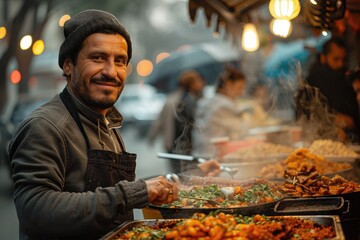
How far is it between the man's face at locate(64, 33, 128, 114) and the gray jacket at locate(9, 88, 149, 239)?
241mm

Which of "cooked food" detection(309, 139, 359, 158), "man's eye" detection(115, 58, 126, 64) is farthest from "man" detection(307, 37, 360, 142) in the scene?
"man's eye" detection(115, 58, 126, 64)

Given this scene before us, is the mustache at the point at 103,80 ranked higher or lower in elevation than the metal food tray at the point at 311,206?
higher

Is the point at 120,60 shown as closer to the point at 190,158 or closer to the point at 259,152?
the point at 190,158

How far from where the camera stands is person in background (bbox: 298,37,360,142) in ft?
22.5

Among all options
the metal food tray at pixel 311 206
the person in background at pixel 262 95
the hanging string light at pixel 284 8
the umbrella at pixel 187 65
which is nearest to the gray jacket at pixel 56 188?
the metal food tray at pixel 311 206

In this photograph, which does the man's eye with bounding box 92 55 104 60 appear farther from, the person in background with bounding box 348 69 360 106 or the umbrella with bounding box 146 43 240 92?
the umbrella with bounding box 146 43 240 92

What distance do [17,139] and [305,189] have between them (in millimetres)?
2214

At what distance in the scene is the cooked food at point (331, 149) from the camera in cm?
623

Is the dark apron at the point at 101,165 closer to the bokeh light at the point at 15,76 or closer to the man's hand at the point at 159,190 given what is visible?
the man's hand at the point at 159,190

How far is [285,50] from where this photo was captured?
758 inches

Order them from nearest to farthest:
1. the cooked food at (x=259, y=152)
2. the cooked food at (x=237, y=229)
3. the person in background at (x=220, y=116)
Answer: the cooked food at (x=237, y=229) → the cooked food at (x=259, y=152) → the person in background at (x=220, y=116)

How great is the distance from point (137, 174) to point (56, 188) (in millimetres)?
12004

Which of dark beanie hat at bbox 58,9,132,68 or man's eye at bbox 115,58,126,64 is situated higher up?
dark beanie hat at bbox 58,9,132,68

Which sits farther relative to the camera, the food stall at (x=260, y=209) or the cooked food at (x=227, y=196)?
the cooked food at (x=227, y=196)
